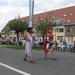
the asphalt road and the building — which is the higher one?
the building

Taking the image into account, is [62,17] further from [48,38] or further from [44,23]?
[48,38]

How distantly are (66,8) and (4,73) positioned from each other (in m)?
67.7

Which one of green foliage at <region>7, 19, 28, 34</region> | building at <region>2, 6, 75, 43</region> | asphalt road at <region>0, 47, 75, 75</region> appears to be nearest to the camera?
asphalt road at <region>0, 47, 75, 75</region>

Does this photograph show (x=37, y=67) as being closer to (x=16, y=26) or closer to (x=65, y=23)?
(x=16, y=26)

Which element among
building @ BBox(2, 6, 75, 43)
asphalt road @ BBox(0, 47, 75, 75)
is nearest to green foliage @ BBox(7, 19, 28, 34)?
building @ BBox(2, 6, 75, 43)

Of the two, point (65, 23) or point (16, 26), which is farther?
Result: point (65, 23)

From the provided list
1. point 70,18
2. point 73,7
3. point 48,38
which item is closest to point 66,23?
point 70,18

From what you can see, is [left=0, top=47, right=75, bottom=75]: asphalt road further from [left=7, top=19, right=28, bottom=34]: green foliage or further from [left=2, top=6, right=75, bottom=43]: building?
[left=2, top=6, right=75, bottom=43]: building

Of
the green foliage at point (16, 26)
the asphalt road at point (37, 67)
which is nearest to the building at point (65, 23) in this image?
the green foliage at point (16, 26)

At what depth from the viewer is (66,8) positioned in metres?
73.4

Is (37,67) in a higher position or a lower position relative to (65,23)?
lower

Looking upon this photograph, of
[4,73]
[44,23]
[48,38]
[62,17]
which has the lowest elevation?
[4,73]

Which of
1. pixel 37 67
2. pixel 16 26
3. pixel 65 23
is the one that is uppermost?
pixel 65 23

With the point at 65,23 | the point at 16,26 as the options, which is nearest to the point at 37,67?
the point at 16,26
